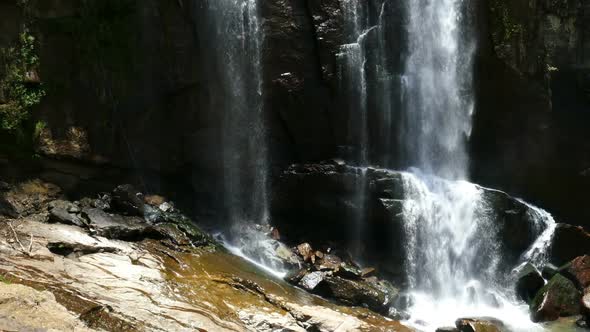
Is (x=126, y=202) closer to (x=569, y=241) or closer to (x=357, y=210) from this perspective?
(x=357, y=210)

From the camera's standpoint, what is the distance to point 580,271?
1448cm

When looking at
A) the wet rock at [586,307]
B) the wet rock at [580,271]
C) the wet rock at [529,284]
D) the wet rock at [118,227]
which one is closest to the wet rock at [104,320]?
the wet rock at [118,227]

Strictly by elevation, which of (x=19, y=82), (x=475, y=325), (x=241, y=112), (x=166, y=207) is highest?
(x=19, y=82)

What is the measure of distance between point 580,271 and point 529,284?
1.27m

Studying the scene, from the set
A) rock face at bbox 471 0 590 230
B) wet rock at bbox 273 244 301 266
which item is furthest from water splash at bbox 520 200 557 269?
wet rock at bbox 273 244 301 266

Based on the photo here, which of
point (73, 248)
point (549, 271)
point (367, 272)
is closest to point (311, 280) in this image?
point (367, 272)

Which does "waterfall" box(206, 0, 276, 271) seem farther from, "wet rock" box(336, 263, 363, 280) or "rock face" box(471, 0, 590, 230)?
"rock face" box(471, 0, 590, 230)

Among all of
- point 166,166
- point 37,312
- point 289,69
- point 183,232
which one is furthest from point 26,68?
point 37,312

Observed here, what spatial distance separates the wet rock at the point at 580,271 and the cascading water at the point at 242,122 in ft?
25.2

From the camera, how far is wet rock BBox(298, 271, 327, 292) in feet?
43.0

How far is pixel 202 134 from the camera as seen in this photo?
1595 centimetres

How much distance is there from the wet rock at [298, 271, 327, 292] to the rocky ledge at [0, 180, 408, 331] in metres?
0.35

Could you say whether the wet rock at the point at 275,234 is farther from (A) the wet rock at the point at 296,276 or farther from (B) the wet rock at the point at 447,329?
(B) the wet rock at the point at 447,329

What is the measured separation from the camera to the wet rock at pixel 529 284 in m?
14.7
